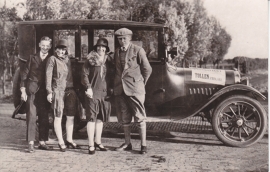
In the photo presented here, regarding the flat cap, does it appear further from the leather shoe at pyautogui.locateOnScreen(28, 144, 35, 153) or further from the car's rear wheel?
the leather shoe at pyautogui.locateOnScreen(28, 144, 35, 153)

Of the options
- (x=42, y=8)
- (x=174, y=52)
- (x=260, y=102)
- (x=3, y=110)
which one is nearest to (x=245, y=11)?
(x=174, y=52)

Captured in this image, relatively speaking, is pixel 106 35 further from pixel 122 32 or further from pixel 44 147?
pixel 44 147

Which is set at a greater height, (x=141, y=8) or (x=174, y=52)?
(x=141, y=8)

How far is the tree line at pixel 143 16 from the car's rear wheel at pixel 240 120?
2.41 feet

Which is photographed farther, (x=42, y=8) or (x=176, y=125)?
(x=176, y=125)

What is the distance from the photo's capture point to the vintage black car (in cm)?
525

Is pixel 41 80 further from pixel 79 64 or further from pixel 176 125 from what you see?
pixel 176 125

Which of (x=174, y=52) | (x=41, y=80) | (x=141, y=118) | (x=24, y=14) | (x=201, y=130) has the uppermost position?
(x=24, y=14)

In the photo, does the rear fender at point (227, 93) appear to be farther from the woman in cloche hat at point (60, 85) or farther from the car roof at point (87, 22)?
the woman in cloche hat at point (60, 85)

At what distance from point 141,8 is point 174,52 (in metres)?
0.83

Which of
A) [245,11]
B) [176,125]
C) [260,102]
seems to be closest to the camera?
[245,11]

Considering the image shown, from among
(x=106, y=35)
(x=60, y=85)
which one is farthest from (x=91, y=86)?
(x=106, y=35)

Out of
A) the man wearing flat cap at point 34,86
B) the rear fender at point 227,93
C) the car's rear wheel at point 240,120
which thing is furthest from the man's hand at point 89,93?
the car's rear wheel at point 240,120

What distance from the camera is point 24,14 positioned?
539 cm
